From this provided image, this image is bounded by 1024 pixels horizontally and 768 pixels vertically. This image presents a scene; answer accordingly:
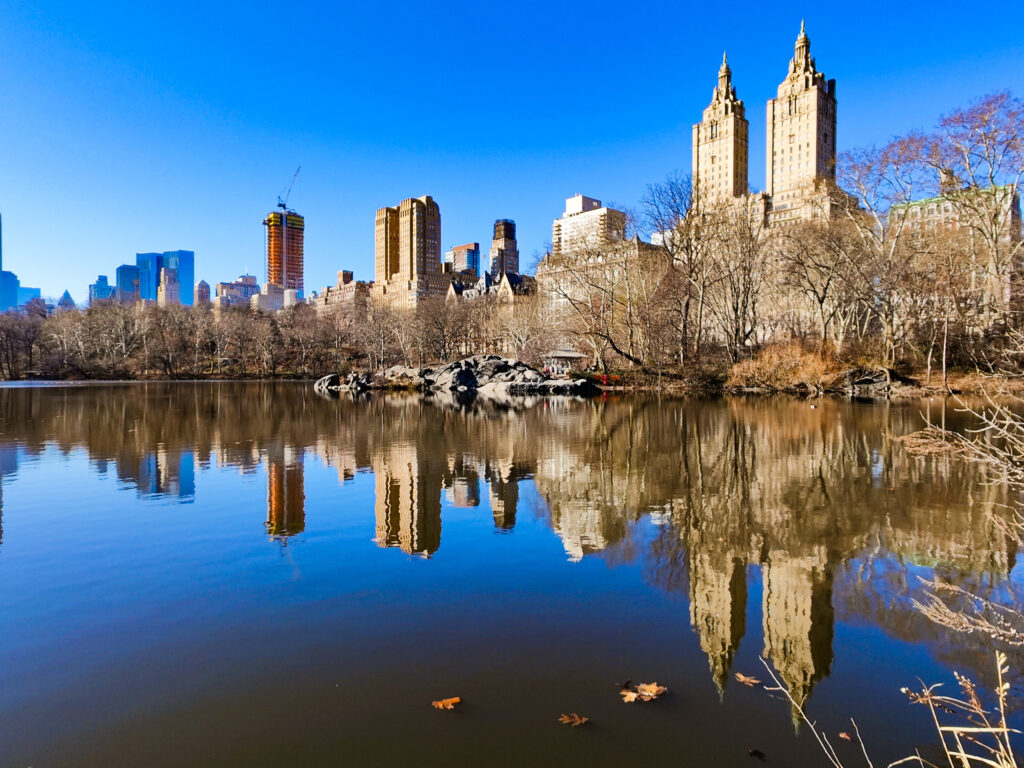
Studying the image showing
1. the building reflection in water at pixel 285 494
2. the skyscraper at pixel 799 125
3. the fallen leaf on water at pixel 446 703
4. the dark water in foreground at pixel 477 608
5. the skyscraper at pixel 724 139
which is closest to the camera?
the dark water in foreground at pixel 477 608

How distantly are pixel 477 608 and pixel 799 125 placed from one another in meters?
140

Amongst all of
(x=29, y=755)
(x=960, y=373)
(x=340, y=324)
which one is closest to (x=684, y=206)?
(x=960, y=373)

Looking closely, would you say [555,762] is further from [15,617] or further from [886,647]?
[15,617]

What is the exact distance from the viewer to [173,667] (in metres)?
4.61

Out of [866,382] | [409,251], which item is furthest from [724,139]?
[866,382]

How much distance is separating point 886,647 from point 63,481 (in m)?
13.6

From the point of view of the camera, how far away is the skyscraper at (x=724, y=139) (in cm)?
13575

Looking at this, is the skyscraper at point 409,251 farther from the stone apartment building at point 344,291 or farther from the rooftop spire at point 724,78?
the rooftop spire at point 724,78

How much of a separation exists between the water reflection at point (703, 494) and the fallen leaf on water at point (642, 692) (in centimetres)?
45

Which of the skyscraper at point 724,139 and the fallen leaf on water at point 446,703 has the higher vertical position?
the skyscraper at point 724,139

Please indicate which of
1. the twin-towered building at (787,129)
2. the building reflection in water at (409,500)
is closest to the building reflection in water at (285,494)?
the building reflection in water at (409,500)

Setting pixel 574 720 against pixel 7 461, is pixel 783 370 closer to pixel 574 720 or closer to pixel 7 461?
pixel 7 461

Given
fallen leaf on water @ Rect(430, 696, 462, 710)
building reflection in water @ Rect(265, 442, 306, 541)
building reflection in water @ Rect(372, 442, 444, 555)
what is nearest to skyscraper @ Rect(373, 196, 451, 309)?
building reflection in water @ Rect(265, 442, 306, 541)

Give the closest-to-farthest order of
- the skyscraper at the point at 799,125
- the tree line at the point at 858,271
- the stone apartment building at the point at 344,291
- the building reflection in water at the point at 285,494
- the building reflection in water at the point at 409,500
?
the building reflection in water at the point at 409,500
the building reflection in water at the point at 285,494
the tree line at the point at 858,271
the skyscraper at the point at 799,125
the stone apartment building at the point at 344,291
